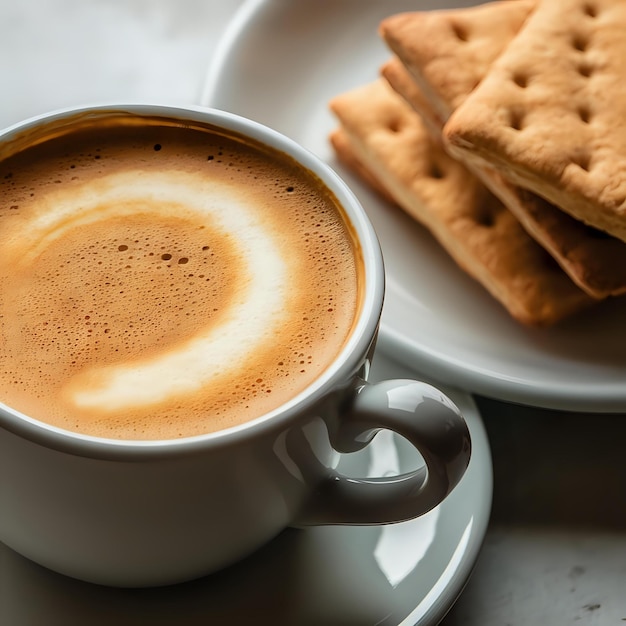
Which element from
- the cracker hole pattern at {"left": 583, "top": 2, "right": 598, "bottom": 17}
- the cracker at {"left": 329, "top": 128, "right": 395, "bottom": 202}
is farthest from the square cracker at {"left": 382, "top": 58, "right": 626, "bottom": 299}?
the cracker hole pattern at {"left": 583, "top": 2, "right": 598, "bottom": 17}

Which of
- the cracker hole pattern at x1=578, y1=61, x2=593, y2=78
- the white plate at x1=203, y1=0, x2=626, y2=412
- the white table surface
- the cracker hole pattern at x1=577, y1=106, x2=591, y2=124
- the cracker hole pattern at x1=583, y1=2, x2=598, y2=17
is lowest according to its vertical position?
the white table surface

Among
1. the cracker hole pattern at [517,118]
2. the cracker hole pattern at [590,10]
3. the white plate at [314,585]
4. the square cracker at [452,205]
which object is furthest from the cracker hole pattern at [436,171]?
the white plate at [314,585]

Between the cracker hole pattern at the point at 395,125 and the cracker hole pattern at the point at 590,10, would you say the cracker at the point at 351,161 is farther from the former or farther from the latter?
the cracker hole pattern at the point at 590,10

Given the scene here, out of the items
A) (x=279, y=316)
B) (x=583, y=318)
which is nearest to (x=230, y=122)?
(x=279, y=316)

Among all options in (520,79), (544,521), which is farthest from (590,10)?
(544,521)

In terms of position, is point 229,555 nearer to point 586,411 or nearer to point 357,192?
point 586,411

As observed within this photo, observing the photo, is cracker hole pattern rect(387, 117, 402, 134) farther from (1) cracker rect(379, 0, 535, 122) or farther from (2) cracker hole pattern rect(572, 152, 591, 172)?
(2) cracker hole pattern rect(572, 152, 591, 172)
